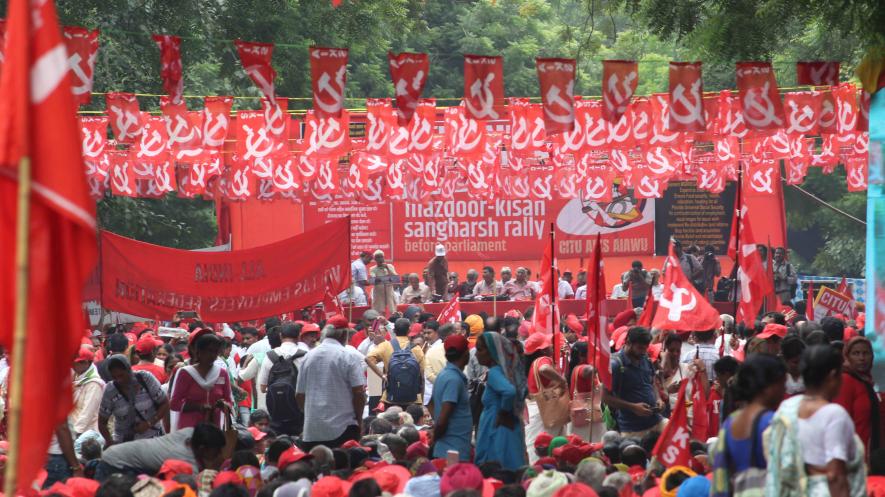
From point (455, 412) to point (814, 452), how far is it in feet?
12.3

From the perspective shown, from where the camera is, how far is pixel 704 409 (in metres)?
10.6

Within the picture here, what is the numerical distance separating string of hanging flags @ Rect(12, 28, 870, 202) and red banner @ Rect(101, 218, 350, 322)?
4.78 ft

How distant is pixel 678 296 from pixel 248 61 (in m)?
4.89

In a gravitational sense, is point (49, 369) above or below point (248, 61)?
below

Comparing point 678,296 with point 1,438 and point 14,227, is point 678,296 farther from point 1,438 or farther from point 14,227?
point 14,227

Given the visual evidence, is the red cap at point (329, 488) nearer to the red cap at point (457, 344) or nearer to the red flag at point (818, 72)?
the red cap at point (457, 344)

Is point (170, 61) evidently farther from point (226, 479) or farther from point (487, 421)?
point (226, 479)

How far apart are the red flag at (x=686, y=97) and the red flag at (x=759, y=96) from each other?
516 millimetres

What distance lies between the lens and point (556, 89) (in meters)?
15.3

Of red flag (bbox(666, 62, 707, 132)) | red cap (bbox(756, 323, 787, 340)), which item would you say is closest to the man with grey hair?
red cap (bbox(756, 323, 787, 340))

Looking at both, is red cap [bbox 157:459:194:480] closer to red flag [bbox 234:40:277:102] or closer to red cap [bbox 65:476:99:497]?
red cap [bbox 65:476:99:497]

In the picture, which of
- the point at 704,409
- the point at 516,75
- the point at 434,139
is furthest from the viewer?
the point at 516,75

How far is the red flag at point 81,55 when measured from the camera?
512 inches

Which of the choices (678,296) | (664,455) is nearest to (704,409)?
(664,455)
